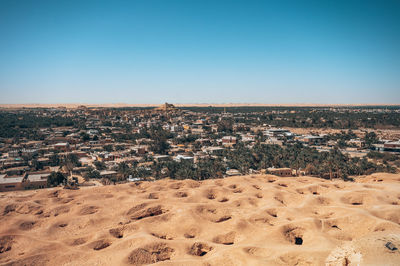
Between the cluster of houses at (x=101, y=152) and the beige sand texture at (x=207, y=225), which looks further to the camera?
the cluster of houses at (x=101, y=152)

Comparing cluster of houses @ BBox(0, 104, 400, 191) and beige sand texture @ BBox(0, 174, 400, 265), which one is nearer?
beige sand texture @ BBox(0, 174, 400, 265)

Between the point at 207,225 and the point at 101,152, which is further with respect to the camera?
the point at 101,152

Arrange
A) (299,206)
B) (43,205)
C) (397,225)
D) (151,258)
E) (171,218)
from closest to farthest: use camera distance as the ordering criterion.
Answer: (151,258)
(397,225)
(171,218)
(299,206)
(43,205)

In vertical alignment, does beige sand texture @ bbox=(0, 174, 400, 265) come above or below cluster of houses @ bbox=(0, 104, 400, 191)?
above

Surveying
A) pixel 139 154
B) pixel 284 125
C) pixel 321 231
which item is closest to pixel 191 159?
pixel 139 154

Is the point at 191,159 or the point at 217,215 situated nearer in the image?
the point at 217,215

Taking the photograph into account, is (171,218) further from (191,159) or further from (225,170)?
(191,159)

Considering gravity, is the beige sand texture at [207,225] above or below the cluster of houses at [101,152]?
above

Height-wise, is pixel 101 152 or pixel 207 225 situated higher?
pixel 207 225
